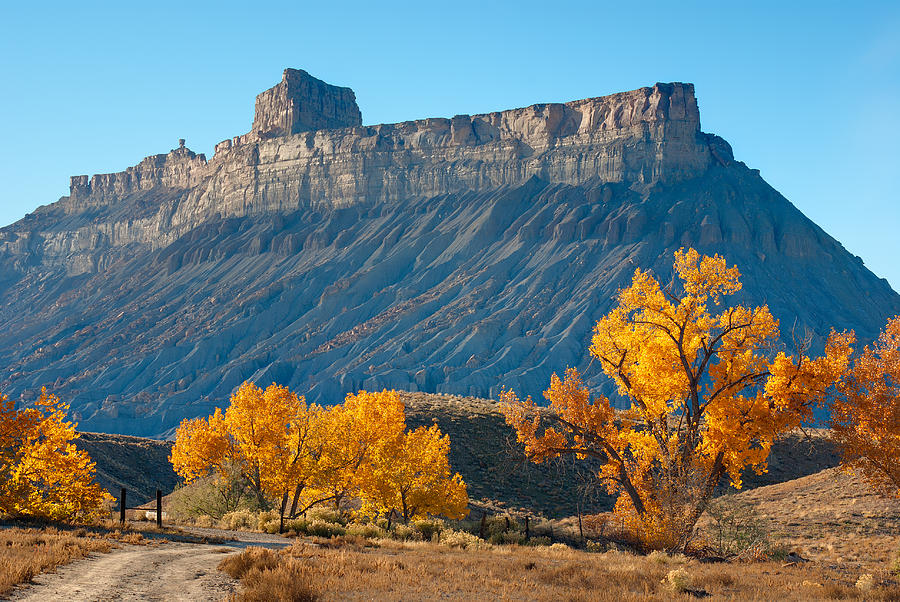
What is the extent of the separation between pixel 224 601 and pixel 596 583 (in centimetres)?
823

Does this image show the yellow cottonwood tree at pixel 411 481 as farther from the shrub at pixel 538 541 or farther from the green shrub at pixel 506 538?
the shrub at pixel 538 541

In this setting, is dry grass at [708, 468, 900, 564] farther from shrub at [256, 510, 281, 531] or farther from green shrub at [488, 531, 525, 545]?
shrub at [256, 510, 281, 531]

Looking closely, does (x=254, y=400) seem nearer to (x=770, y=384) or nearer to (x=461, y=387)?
(x=770, y=384)

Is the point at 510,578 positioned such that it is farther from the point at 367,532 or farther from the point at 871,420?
the point at 871,420

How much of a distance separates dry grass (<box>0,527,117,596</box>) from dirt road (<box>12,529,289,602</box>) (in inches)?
9.6

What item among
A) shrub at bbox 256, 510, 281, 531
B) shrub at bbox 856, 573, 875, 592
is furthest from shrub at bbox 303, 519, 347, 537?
shrub at bbox 856, 573, 875, 592

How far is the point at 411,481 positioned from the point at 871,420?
1721cm

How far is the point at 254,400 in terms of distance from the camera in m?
35.8

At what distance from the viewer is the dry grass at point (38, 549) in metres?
16.3

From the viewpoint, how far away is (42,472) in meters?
26.3

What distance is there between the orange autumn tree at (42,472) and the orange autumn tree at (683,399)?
14056 millimetres

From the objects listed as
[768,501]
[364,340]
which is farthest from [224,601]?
[364,340]

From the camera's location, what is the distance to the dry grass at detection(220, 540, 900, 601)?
55.8ft

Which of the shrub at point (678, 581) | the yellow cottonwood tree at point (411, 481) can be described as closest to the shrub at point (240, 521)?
the yellow cottonwood tree at point (411, 481)
